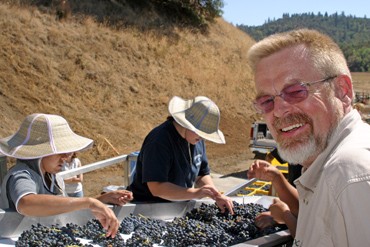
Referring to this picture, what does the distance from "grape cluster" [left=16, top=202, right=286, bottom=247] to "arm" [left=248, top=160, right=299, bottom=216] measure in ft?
0.60

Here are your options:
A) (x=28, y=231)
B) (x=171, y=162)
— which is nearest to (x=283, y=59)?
(x=28, y=231)

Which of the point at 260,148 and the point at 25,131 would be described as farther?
the point at 260,148

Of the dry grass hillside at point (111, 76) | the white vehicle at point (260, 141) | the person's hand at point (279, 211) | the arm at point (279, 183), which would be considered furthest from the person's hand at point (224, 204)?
the white vehicle at point (260, 141)

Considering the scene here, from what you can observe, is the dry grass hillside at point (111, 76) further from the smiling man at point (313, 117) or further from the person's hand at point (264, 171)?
the smiling man at point (313, 117)

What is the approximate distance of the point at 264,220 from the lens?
257 centimetres

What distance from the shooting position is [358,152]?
1.50 m

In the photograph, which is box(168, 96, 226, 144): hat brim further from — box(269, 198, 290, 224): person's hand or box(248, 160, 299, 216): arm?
box(269, 198, 290, 224): person's hand

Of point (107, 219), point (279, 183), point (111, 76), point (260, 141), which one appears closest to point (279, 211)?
point (279, 183)

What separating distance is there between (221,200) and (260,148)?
905cm

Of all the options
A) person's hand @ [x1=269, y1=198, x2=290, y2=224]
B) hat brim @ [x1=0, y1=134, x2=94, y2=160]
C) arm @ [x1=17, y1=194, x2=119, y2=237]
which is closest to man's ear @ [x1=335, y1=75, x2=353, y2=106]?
person's hand @ [x1=269, y1=198, x2=290, y2=224]

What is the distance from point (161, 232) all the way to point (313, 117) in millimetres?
1098

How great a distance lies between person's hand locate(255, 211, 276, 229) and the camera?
255cm

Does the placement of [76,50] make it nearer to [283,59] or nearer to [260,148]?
[260,148]

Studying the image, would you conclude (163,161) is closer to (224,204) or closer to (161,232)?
(224,204)
